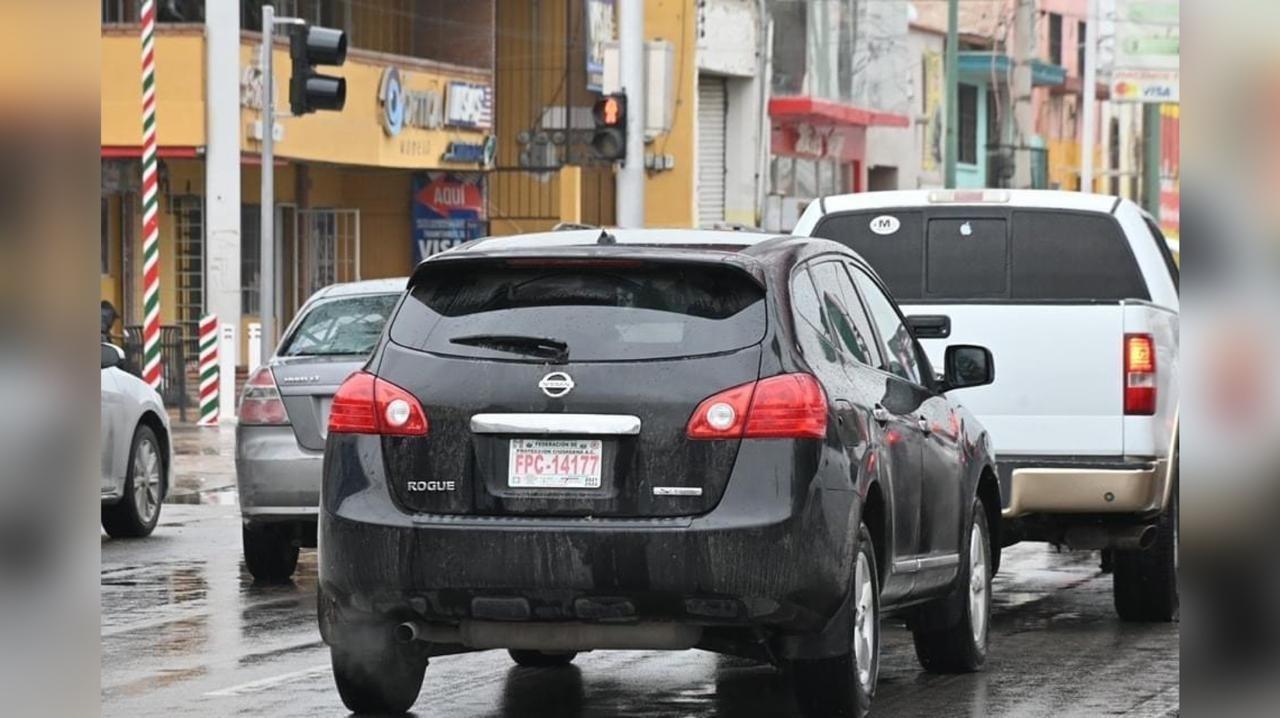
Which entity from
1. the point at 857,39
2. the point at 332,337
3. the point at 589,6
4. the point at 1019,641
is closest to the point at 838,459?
the point at 1019,641

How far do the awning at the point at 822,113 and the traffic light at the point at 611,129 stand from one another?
2811cm

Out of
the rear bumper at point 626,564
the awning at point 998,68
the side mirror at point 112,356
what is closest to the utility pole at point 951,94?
the awning at point 998,68

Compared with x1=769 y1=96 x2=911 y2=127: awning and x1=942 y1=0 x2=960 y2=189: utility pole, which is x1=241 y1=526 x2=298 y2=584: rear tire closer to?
x1=942 y1=0 x2=960 y2=189: utility pole

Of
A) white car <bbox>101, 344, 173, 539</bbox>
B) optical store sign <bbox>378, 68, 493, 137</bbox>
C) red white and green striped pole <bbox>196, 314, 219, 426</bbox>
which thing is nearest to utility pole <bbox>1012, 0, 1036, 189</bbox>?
optical store sign <bbox>378, 68, 493, 137</bbox>

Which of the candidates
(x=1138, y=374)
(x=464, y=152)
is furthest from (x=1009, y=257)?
(x=464, y=152)

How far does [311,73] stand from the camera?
26.8 meters

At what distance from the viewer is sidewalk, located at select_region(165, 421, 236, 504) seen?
19.9 meters

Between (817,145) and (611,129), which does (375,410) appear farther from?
(817,145)

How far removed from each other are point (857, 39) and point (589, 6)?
43.7ft
